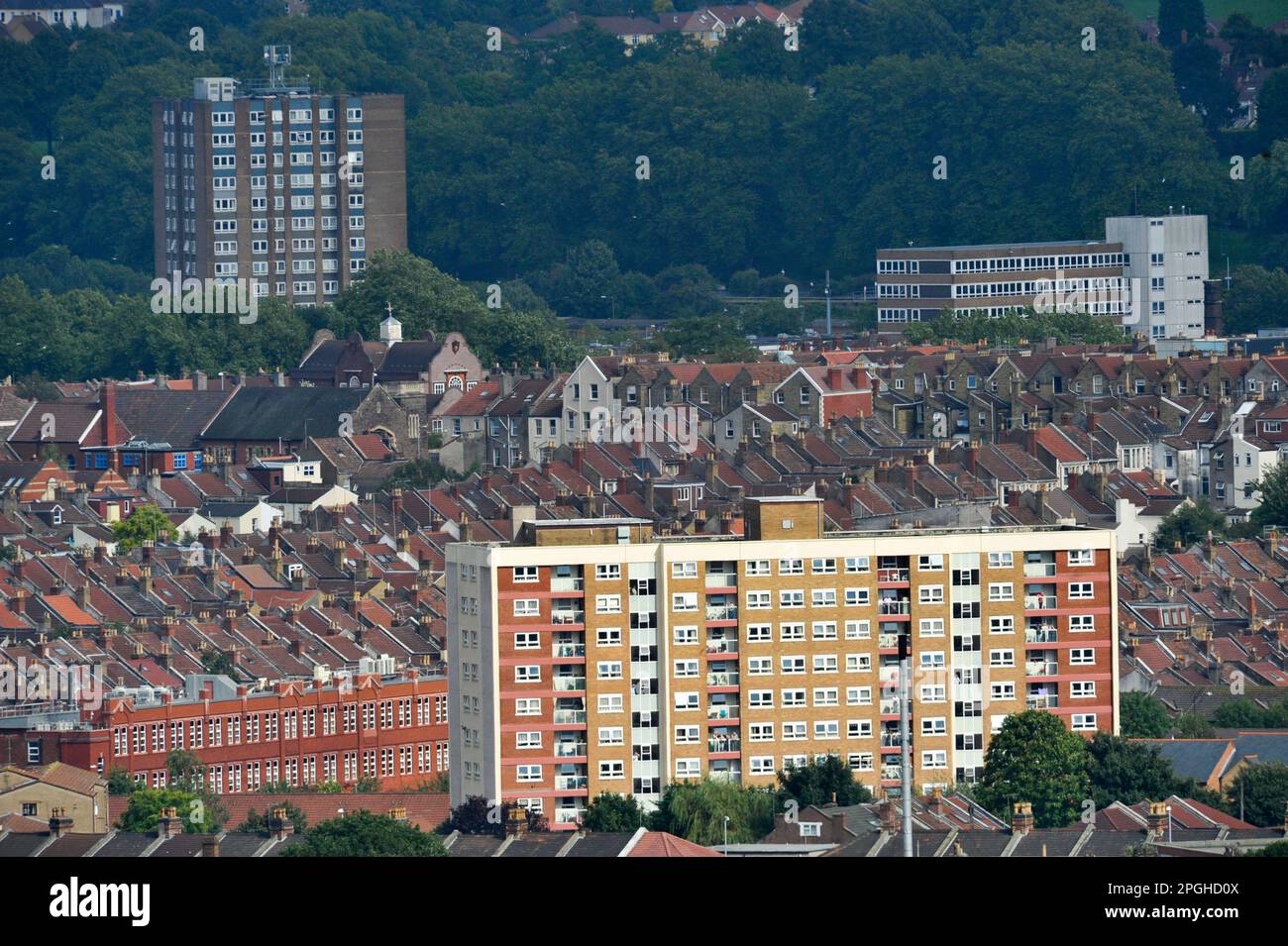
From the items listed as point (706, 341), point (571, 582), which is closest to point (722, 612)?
point (571, 582)

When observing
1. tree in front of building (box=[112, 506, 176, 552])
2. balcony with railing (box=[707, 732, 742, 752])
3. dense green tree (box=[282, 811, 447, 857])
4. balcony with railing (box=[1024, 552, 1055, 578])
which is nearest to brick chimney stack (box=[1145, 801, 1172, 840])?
dense green tree (box=[282, 811, 447, 857])

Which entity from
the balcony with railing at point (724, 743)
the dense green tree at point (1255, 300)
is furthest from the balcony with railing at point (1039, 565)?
the dense green tree at point (1255, 300)

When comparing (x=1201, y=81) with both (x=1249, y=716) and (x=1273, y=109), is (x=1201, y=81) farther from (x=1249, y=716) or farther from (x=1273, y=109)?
(x=1249, y=716)

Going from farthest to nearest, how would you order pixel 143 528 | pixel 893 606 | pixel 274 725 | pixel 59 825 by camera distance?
pixel 143 528 < pixel 274 725 < pixel 893 606 < pixel 59 825


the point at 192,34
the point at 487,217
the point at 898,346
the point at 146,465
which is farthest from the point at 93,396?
the point at 192,34

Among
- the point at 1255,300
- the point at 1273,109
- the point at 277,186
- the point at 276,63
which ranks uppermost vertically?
the point at 276,63

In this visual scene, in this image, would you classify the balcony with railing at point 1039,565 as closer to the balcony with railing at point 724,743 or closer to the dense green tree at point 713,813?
the balcony with railing at point 724,743
